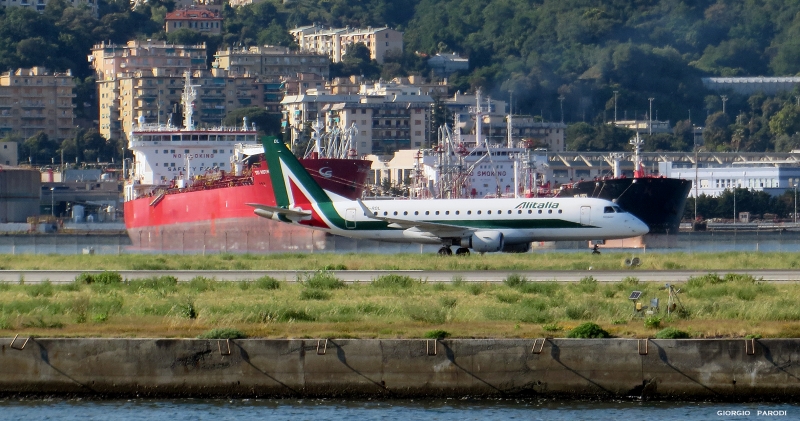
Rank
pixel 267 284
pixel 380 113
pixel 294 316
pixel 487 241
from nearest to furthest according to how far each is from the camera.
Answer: pixel 294 316
pixel 267 284
pixel 487 241
pixel 380 113

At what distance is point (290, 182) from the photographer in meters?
58.4

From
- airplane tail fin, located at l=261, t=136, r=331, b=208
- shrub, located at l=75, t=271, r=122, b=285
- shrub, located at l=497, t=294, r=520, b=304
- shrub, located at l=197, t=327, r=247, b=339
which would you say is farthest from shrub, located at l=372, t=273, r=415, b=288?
airplane tail fin, located at l=261, t=136, r=331, b=208

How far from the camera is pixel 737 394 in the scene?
2453 cm

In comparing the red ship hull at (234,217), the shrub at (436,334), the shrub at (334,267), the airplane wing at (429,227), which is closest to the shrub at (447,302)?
the shrub at (436,334)

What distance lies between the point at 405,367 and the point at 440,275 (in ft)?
53.7

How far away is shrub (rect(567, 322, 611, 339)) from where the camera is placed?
1004 inches

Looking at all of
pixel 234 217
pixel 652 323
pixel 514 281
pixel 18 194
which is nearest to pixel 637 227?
pixel 514 281

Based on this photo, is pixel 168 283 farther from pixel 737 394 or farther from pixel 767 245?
pixel 767 245

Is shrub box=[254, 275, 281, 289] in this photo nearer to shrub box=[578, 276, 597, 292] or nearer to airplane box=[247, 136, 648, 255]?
shrub box=[578, 276, 597, 292]

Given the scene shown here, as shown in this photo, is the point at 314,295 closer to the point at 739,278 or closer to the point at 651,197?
the point at 739,278

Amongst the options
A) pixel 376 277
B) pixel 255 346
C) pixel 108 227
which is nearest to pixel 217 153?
pixel 108 227

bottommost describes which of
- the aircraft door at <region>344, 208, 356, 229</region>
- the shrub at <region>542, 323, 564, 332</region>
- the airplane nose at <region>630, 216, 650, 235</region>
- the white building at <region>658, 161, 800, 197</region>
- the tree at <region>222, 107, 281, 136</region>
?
the shrub at <region>542, 323, 564, 332</region>

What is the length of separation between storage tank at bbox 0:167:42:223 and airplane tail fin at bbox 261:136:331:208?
263ft

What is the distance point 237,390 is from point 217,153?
83.8 metres
